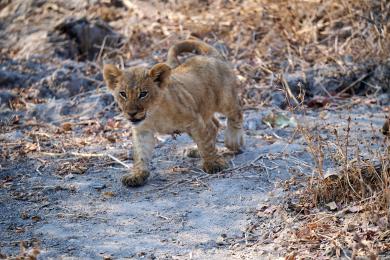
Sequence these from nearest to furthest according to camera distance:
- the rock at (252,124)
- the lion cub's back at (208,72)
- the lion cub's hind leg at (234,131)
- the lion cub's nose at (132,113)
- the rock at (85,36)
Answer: the lion cub's nose at (132,113)
the lion cub's back at (208,72)
the lion cub's hind leg at (234,131)
the rock at (252,124)
the rock at (85,36)

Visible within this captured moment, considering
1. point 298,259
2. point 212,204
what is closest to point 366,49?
point 212,204

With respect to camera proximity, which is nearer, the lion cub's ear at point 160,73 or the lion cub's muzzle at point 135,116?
the lion cub's muzzle at point 135,116

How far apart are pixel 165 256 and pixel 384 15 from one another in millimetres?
5535

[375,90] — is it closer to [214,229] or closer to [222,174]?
[222,174]

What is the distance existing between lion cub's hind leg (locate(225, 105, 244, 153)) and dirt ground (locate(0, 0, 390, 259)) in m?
0.11

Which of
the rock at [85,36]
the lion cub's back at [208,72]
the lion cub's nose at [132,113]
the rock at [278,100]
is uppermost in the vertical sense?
the lion cub's nose at [132,113]

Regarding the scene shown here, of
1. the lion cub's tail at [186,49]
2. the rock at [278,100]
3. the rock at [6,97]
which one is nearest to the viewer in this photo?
the lion cub's tail at [186,49]

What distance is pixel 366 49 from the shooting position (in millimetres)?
9500

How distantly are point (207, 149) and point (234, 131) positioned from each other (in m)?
0.79

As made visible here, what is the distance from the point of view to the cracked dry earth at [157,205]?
5.08 meters

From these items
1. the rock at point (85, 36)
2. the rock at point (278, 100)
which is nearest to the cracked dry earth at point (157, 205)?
the rock at point (278, 100)

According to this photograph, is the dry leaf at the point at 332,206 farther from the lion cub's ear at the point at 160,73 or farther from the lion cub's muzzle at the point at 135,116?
the lion cub's ear at the point at 160,73

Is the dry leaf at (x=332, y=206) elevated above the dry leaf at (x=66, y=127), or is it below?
above

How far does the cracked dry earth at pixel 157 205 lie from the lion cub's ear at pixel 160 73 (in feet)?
3.00
